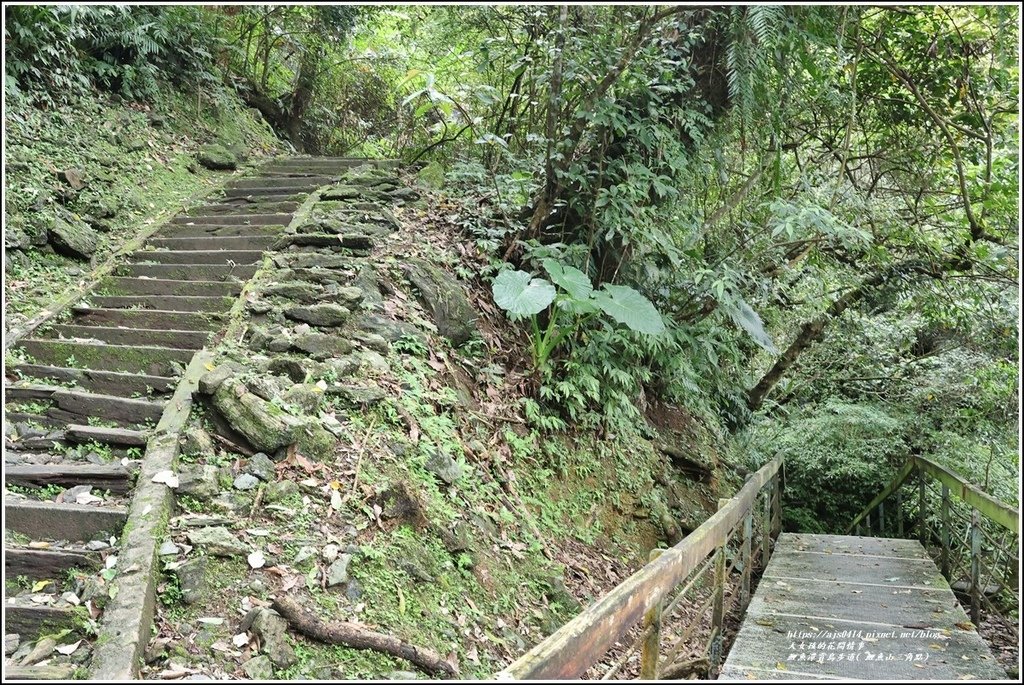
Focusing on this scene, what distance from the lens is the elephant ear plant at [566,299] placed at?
17.3 feet

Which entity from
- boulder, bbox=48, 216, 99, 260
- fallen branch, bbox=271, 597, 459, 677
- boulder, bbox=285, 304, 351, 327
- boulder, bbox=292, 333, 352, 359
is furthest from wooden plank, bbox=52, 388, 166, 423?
boulder, bbox=48, 216, 99, 260

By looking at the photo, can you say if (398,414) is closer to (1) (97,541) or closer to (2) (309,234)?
(1) (97,541)

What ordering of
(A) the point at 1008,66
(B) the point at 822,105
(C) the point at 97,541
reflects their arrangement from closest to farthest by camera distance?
(C) the point at 97,541
(A) the point at 1008,66
(B) the point at 822,105

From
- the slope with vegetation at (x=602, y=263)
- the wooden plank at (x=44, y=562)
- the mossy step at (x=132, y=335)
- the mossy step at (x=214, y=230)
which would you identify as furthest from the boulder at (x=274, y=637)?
the mossy step at (x=214, y=230)

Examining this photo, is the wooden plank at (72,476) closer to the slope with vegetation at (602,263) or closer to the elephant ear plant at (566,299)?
the slope with vegetation at (602,263)

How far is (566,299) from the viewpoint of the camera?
5336 millimetres

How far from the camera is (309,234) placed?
21.7ft

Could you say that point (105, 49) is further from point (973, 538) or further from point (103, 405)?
point (973, 538)

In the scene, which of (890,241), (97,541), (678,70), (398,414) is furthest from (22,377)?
(890,241)

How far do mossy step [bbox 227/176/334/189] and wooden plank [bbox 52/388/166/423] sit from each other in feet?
15.4

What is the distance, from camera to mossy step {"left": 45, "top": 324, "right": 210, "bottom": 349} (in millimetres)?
5242

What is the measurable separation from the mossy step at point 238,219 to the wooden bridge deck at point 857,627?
5.59 meters

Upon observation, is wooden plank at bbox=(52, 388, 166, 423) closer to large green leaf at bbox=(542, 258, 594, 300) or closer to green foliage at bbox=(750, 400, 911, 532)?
large green leaf at bbox=(542, 258, 594, 300)

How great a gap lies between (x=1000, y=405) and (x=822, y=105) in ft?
17.1
